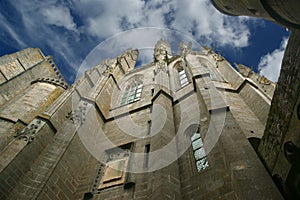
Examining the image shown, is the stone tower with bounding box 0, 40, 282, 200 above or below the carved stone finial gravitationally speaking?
above

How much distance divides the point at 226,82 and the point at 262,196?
30.9ft

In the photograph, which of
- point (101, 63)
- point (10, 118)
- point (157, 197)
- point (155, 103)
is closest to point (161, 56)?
point (101, 63)

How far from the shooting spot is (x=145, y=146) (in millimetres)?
9055

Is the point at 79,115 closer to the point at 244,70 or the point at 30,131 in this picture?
the point at 30,131

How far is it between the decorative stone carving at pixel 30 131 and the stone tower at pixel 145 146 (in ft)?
0.10

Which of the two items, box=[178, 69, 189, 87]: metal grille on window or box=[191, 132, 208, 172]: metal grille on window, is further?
box=[178, 69, 189, 87]: metal grille on window

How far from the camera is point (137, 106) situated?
13.2 meters

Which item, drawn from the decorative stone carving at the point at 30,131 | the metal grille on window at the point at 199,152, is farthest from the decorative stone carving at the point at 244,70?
the decorative stone carving at the point at 30,131

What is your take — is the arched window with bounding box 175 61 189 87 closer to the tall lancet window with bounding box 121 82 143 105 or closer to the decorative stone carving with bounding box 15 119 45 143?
the tall lancet window with bounding box 121 82 143 105

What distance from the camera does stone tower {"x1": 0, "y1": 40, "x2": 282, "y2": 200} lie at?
240 inches

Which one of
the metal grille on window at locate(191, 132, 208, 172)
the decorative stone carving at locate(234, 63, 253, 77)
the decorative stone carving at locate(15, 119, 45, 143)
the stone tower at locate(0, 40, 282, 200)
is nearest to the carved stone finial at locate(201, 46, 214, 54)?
the decorative stone carving at locate(234, 63, 253, 77)

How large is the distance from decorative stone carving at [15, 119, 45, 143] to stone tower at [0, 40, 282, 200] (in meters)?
0.03

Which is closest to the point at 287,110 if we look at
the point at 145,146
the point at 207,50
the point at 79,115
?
the point at 145,146

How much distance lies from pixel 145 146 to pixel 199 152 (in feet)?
6.51
